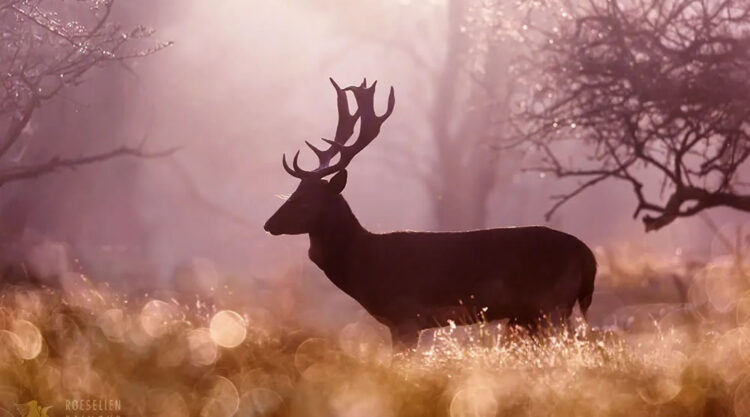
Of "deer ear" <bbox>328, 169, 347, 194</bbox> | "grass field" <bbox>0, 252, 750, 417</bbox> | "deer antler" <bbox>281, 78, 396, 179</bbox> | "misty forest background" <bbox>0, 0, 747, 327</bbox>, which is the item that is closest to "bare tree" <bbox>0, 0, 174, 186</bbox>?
"deer antler" <bbox>281, 78, 396, 179</bbox>

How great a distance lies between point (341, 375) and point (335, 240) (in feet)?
11.1

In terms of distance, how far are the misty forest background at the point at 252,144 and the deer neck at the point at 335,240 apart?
790cm

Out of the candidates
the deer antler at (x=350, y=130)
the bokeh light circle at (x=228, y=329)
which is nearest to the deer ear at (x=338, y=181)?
the deer antler at (x=350, y=130)

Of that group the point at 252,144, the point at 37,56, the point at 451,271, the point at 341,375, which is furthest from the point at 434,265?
the point at 252,144

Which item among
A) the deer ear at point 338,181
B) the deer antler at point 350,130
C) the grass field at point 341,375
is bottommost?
the grass field at point 341,375

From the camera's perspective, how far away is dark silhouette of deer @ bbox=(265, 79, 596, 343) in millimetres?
9828

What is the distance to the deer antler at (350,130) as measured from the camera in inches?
400

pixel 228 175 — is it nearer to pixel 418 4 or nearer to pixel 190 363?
pixel 418 4

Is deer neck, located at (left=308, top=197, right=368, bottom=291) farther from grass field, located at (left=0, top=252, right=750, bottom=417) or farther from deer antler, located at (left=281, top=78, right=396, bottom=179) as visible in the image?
grass field, located at (left=0, top=252, right=750, bottom=417)

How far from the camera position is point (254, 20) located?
42375 millimetres

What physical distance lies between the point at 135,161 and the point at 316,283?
→ 11689mm

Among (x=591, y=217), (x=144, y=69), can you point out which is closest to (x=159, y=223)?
(x=144, y=69)

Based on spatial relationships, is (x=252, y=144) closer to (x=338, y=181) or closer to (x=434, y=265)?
(x=338, y=181)

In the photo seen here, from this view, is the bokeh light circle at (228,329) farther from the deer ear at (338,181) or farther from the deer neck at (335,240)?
the deer ear at (338,181)
